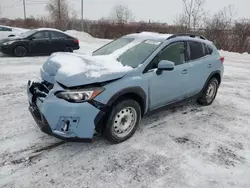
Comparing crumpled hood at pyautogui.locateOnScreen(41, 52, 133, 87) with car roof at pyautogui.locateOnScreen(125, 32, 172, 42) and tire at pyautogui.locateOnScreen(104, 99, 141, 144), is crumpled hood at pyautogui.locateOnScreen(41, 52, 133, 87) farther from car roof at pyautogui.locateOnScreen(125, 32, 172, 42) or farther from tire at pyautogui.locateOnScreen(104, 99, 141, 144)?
car roof at pyautogui.locateOnScreen(125, 32, 172, 42)

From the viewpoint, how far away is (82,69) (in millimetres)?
3242

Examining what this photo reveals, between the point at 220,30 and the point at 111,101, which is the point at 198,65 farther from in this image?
the point at 220,30

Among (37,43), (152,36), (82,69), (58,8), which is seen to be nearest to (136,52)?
(152,36)

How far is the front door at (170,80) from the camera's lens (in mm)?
3791

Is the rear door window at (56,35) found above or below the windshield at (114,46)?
above

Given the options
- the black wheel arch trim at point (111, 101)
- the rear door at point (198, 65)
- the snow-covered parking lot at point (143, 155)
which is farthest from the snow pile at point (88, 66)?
the rear door at point (198, 65)

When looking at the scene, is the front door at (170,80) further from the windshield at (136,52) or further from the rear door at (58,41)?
the rear door at (58,41)

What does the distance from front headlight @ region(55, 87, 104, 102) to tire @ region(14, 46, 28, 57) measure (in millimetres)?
9022

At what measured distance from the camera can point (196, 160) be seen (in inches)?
129

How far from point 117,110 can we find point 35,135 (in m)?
1.50

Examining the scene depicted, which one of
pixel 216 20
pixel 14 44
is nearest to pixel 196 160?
pixel 14 44

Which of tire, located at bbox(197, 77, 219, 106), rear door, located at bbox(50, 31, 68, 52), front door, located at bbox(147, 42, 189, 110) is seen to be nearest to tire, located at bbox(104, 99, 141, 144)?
front door, located at bbox(147, 42, 189, 110)

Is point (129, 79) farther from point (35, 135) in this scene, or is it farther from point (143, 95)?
point (35, 135)

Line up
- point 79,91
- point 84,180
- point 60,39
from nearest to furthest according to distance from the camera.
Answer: point 84,180
point 79,91
point 60,39
